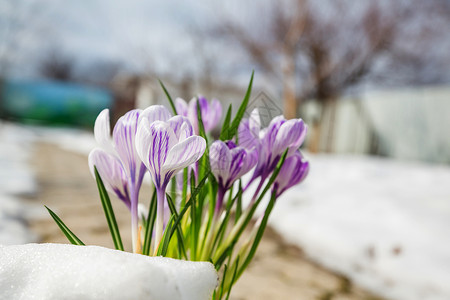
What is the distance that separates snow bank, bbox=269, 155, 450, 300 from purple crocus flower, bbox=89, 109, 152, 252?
54.1 inches

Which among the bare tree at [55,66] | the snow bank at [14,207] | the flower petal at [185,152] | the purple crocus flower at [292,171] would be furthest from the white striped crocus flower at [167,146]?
the bare tree at [55,66]

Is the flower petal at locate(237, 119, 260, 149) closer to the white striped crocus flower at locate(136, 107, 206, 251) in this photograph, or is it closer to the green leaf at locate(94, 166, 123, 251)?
the white striped crocus flower at locate(136, 107, 206, 251)

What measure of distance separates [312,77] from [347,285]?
9.34 metres

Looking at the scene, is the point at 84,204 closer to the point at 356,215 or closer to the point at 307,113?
the point at 356,215

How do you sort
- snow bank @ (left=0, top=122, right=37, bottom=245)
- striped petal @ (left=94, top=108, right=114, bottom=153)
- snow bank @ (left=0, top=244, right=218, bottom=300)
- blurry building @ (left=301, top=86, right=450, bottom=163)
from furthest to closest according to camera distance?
blurry building @ (left=301, top=86, right=450, bottom=163), snow bank @ (left=0, top=122, right=37, bottom=245), striped petal @ (left=94, top=108, right=114, bottom=153), snow bank @ (left=0, top=244, right=218, bottom=300)

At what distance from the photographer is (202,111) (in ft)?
2.34

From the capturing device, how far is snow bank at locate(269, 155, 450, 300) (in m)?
1.54

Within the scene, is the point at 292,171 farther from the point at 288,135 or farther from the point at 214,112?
the point at 214,112

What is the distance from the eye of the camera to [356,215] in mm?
2291

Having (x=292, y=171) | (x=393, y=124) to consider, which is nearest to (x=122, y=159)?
(x=292, y=171)

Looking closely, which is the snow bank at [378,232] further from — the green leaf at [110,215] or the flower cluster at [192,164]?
the green leaf at [110,215]

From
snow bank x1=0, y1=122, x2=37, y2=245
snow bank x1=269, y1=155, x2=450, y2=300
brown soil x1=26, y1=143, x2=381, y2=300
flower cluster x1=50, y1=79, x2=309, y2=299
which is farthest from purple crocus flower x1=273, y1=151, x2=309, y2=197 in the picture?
snow bank x1=0, y1=122, x2=37, y2=245

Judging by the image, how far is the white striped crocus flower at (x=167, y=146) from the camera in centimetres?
45

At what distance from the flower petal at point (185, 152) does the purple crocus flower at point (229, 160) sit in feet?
0.24
